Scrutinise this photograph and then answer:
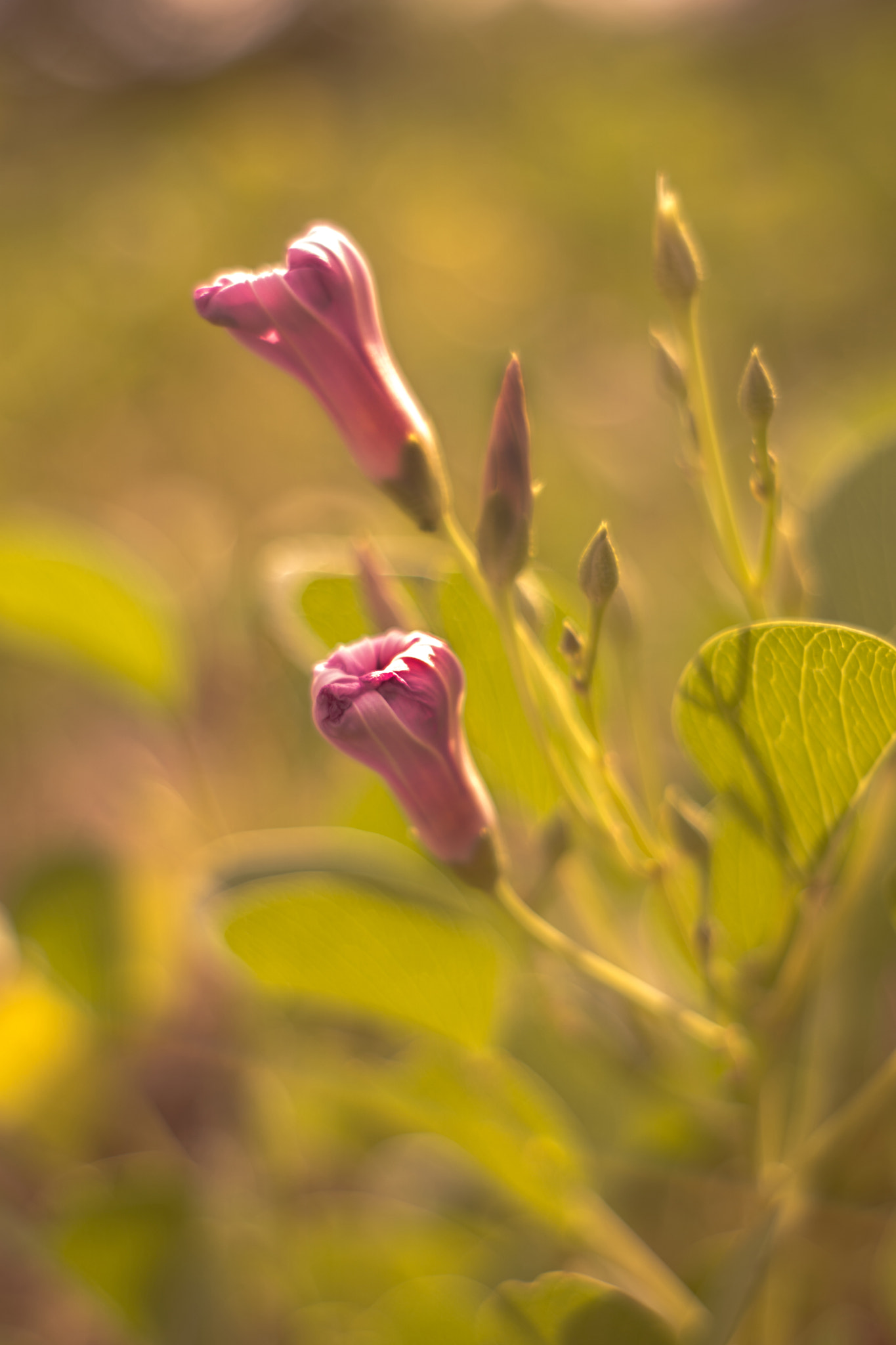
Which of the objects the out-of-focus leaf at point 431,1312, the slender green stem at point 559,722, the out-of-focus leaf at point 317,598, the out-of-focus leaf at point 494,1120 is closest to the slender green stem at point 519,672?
the slender green stem at point 559,722

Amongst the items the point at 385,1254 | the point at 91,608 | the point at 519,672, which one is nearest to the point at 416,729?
the point at 519,672

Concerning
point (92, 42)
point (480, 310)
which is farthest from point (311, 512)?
point (92, 42)

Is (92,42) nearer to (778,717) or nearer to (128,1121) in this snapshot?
(128,1121)

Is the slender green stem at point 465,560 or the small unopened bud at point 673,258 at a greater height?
the small unopened bud at point 673,258

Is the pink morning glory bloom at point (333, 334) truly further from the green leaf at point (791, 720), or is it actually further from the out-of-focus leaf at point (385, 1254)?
the out-of-focus leaf at point (385, 1254)

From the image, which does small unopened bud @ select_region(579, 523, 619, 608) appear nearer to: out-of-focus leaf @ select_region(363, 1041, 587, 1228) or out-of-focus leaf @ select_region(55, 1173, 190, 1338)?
out-of-focus leaf @ select_region(363, 1041, 587, 1228)
